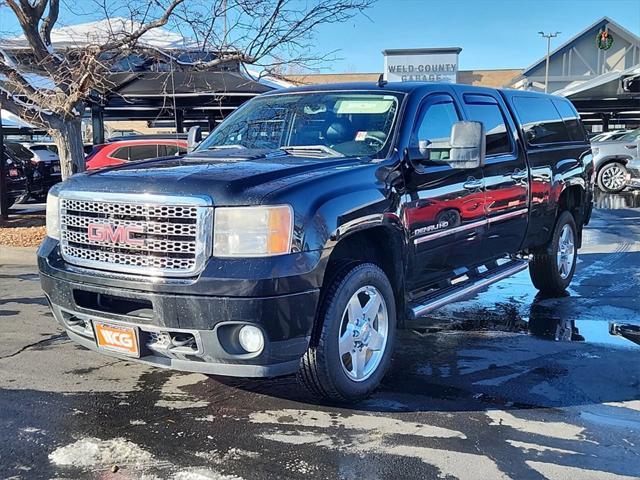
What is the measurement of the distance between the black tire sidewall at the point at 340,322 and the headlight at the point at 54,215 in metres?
1.82

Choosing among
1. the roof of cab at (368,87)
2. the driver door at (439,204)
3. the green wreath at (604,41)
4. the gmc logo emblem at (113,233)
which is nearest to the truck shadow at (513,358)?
the driver door at (439,204)

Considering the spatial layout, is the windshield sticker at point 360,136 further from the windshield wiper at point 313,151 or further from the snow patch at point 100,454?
the snow patch at point 100,454

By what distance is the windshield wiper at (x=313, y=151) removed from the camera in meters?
4.58

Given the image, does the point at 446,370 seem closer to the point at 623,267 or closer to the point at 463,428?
the point at 463,428

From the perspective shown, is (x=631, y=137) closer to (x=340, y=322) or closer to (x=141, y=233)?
(x=340, y=322)

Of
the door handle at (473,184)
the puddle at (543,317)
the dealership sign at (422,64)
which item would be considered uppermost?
the dealership sign at (422,64)

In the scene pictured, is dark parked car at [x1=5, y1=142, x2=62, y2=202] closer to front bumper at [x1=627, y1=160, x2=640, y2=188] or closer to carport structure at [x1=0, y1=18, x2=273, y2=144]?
carport structure at [x1=0, y1=18, x2=273, y2=144]

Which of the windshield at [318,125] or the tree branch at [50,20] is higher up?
the tree branch at [50,20]

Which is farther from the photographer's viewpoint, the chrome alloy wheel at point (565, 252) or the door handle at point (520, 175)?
the chrome alloy wheel at point (565, 252)

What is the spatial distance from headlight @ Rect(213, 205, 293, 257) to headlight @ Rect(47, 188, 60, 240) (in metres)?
1.30

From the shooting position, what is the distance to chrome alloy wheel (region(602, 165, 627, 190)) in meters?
18.9

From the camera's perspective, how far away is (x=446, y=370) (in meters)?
4.90

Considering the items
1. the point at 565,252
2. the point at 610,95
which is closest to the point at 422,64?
the point at 610,95

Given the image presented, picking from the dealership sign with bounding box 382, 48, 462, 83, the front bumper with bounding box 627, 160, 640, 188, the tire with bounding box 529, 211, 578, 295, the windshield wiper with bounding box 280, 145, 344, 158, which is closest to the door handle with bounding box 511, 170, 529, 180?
A: the tire with bounding box 529, 211, 578, 295
